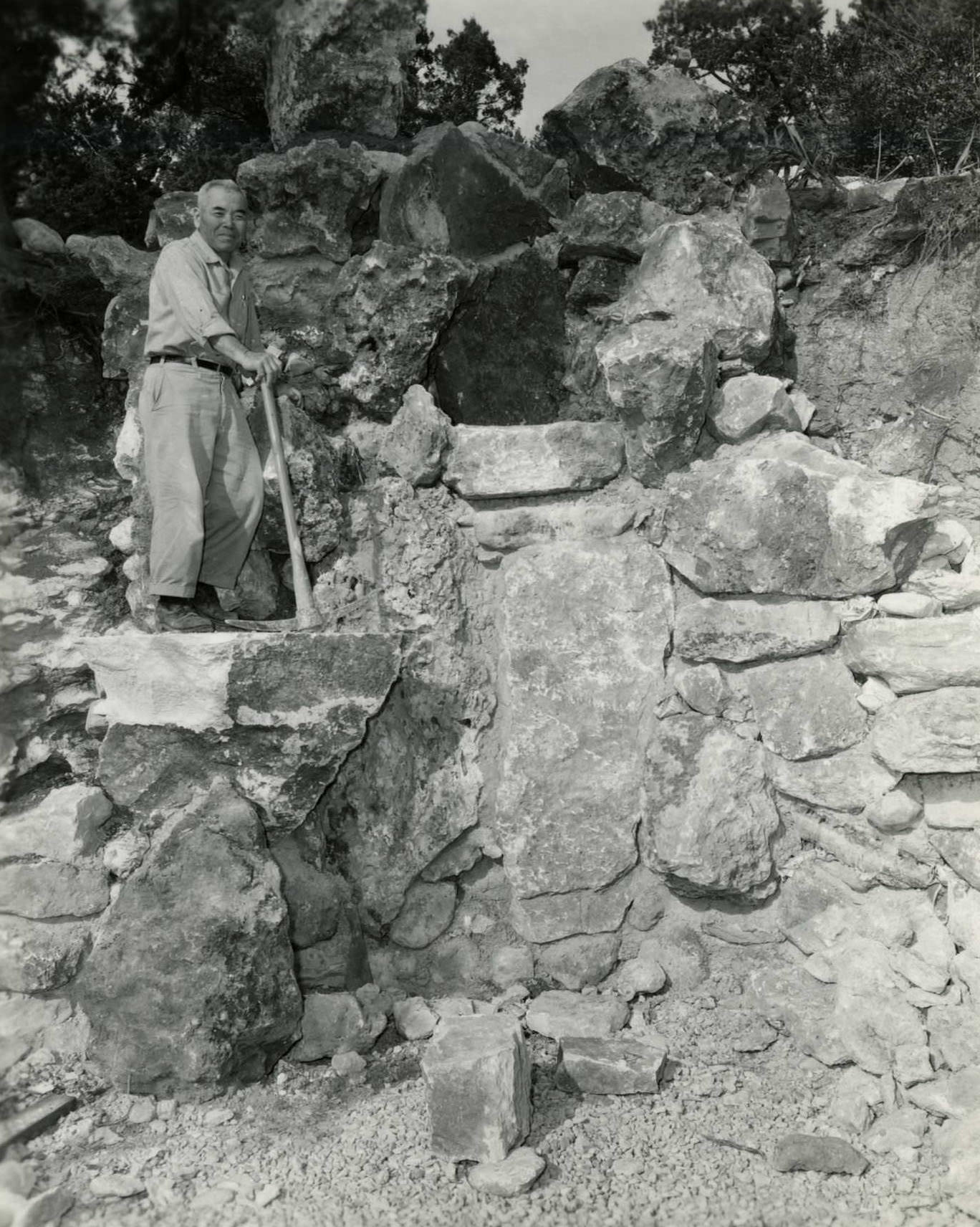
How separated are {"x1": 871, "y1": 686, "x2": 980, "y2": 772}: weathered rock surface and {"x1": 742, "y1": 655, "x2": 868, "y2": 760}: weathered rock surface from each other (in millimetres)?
130

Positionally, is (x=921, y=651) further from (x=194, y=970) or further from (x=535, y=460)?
(x=194, y=970)

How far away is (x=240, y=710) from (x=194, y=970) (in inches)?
32.1

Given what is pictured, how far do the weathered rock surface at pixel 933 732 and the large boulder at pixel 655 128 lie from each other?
7.56ft

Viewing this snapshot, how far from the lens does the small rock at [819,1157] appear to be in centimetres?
275

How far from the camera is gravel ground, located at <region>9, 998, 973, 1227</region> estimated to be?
2.70m

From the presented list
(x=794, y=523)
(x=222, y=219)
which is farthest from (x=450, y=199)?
(x=794, y=523)

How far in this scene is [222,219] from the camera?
3496 millimetres

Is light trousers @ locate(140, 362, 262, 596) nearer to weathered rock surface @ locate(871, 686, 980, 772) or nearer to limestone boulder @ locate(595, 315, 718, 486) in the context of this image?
limestone boulder @ locate(595, 315, 718, 486)

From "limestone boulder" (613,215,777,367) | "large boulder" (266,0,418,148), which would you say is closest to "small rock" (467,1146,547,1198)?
"limestone boulder" (613,215,777,367)

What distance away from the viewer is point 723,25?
13.7 feet

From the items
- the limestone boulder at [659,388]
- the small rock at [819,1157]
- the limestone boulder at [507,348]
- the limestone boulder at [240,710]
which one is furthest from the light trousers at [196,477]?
the small rock at [819,1157]

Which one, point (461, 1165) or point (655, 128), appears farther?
point (655, 128)

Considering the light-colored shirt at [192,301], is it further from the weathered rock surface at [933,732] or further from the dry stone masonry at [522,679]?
the weathered rock surface at [933,732]

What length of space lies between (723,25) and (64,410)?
3136mm
